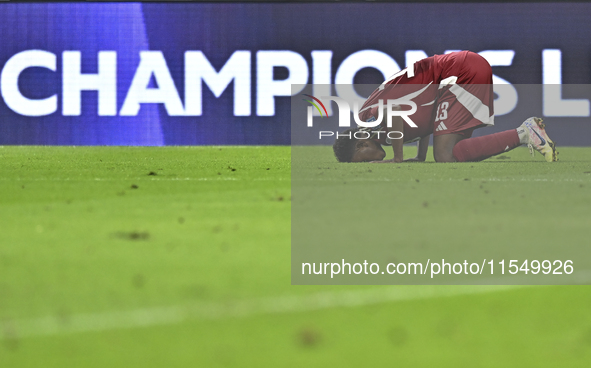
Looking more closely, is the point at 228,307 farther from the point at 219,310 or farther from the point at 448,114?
the point at 448,114

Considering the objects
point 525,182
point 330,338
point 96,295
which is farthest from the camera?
point 525,182

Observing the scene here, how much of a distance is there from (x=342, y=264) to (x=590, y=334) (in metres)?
1.11

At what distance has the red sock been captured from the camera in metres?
9.21

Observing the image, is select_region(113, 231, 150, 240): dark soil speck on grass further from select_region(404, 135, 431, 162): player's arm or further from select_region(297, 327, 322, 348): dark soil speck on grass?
select_region(404, 135, 431, 162): player's arm

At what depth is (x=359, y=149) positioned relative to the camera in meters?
9.70

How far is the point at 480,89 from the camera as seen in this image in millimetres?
9344

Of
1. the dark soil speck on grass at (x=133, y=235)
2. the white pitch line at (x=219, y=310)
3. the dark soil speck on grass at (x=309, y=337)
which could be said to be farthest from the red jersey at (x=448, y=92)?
the dark soil speck on grass at (x=309, y=337)

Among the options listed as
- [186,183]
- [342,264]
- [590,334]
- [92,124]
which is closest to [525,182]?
[186,183]

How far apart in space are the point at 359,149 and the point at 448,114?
1.19m

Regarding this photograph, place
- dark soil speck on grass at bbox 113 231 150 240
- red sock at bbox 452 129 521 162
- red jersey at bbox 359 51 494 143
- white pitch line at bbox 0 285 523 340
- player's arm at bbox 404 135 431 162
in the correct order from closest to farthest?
white pitch line at bbox 0 285 523 340 → dark soil speck on grass at bbox 113 231 150 240 → red sock at bbox 452 129 521 162 → red jersey at bbox 359 51 494 143 → player's arm at bbox 404 135 431 162

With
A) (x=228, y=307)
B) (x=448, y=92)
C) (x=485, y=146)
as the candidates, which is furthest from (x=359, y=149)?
(x=228, y=307)

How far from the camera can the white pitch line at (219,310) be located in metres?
2.12

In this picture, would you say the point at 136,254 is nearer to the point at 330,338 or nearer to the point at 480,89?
the point at 330,338

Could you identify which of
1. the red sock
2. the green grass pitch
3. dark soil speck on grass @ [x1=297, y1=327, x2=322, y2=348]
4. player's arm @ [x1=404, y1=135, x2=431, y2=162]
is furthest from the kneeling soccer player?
dark soil speck on grass @ [x1=297, y1=327, x2=322, y2=348]
